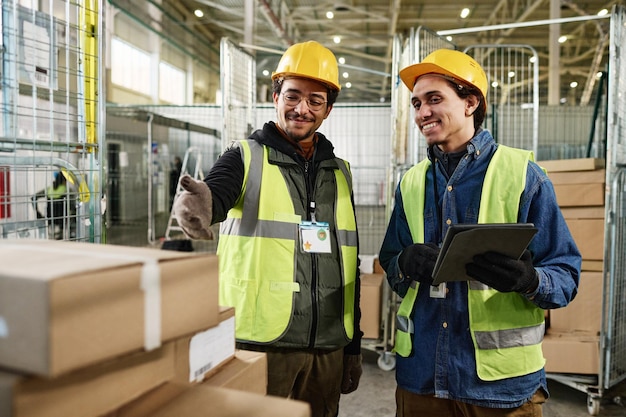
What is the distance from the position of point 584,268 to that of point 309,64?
2885 millimetres

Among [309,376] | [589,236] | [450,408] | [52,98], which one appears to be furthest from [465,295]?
[589,236]

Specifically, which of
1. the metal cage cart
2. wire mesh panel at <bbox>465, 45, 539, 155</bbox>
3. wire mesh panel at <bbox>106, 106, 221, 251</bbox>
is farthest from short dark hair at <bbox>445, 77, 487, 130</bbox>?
wire mesh panel at <bbox>106, 106, 221, 251</bbox>

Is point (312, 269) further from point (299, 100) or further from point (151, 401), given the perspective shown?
point (151, 401)

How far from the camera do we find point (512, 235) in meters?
1.40

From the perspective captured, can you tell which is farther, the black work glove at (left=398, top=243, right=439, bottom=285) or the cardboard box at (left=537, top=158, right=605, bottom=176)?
the cardboard box at (left=537, top=158, right=605, bottom=176)

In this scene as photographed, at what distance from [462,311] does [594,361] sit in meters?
2.45

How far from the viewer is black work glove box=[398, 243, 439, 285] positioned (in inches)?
64.1

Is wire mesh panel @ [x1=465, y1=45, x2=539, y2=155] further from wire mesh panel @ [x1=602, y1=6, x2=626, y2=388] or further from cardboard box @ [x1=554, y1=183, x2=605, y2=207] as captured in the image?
wire mesh panel @ [x1=602, y1=6, x2=626, y2=388]

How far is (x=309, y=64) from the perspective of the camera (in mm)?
1898

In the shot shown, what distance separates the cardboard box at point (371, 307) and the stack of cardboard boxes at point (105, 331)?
3114 mm

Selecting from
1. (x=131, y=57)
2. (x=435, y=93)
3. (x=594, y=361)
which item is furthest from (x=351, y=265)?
(x=131, y=57)

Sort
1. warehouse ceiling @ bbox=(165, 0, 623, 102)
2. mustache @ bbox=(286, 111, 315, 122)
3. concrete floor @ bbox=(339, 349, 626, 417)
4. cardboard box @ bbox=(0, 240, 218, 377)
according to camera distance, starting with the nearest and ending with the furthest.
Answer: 1. cardboard box @ bbox=(0, 240, 218, 377)
2. mustache @ bbox=(286, 111, 315, 122)
3. concrete floor @ bbox=(339, 349, 626, 417)
4. warehouse ceiling @ bbox=(165, 0, 623, 102)

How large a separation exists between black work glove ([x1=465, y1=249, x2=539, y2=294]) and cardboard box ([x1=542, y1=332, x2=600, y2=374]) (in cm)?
234

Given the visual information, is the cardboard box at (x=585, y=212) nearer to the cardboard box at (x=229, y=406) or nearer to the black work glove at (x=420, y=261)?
the black work glove at (x=420, y=261)
